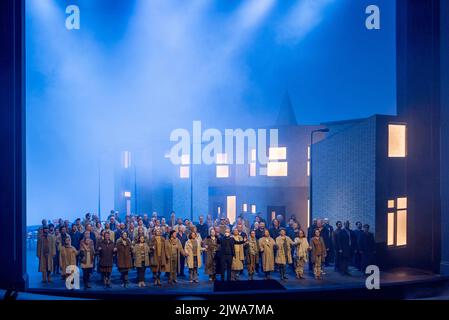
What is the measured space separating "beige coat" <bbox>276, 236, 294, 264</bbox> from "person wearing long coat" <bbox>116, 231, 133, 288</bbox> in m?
3.83

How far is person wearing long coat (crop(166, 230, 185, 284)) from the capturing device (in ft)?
34.4

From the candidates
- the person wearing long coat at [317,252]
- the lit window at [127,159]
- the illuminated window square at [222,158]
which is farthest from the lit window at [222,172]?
the person wearing long coat at [317,252]

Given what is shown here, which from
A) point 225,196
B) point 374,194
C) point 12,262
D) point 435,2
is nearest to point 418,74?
point 435,2

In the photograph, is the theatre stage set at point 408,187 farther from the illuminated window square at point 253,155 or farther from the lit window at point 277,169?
the lit window at point 277,169

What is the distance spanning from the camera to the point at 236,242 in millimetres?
10656

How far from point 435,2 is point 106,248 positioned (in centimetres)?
1127

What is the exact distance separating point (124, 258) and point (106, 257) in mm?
437

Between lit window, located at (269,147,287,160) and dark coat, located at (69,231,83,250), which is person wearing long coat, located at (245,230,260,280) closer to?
dark coat, located at (69,231,83,250)

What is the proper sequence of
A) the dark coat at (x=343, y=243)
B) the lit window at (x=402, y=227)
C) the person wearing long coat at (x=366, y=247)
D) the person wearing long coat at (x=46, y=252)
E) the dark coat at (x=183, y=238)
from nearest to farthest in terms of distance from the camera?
1. the person wearing long coat at (x=46, y=252)
2. the dark coat at (x=183, y=238)
3. the dark coat at (x=343, y=243)
4. the person wearing long coat at (x=366, y=247)
5. the lit window at (x=402, y=227)

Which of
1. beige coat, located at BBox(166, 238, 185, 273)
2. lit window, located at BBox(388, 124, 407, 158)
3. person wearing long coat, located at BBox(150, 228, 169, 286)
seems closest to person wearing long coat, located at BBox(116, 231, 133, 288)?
person wearing long coat, located at BBox(150, 228, 169, 286)

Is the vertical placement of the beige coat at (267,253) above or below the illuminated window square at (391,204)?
below

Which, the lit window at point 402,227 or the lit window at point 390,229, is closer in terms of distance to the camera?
the lit window at point 390,229

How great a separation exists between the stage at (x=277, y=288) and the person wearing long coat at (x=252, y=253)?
0.25m

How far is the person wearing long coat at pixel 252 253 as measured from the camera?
10898mm
